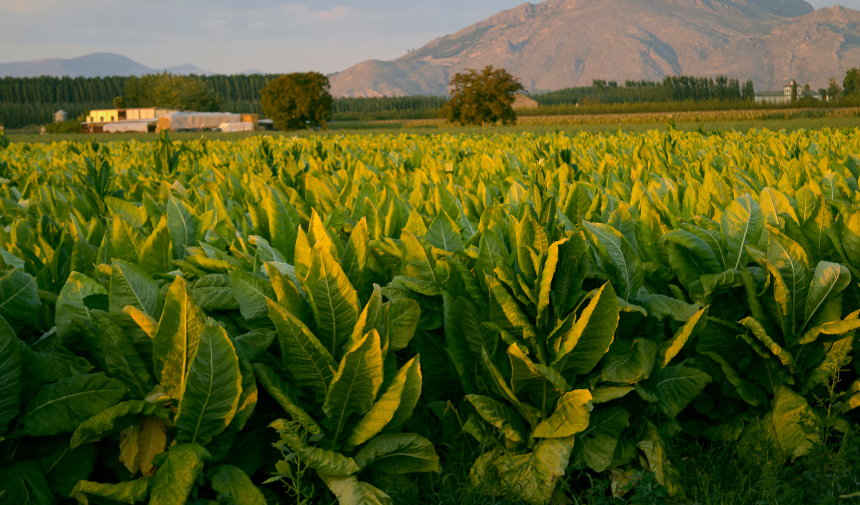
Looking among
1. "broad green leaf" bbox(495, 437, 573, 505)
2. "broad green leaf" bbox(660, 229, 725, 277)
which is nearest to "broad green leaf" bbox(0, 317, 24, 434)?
"broad green leaf" bbox(495, 437, 573, 505)

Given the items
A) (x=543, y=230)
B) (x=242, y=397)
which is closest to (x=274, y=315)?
(x=242, y=397)

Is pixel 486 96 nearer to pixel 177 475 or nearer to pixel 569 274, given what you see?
pixel 569 274

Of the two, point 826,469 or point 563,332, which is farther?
point 826,469

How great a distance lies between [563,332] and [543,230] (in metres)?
0.40

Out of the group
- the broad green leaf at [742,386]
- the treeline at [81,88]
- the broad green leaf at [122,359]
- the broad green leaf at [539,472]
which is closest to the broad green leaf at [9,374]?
the broad green leaf at [122,359]

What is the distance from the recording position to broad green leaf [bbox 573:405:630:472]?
2.25m

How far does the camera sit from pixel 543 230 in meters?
2.07

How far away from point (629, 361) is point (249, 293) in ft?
4.84

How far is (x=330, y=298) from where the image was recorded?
1924mm

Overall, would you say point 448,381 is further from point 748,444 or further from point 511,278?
point 748,444

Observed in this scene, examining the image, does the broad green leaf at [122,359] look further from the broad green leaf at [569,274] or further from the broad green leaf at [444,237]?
the broad green leaf at [569,274]

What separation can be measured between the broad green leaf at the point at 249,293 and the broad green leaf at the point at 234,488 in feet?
1.74

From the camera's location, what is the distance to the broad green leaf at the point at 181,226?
286 cm

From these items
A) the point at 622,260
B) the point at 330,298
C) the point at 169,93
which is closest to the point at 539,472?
the point at 622,260
